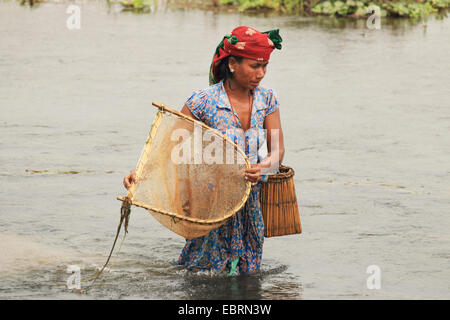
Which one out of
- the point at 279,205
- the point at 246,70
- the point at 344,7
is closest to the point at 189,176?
the point at 279,205

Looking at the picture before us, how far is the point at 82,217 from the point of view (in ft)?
21.5

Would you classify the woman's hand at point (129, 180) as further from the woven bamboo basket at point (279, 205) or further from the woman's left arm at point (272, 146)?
the woven bamboo basket at point (279, 205)

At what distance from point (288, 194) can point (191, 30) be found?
1256 cm

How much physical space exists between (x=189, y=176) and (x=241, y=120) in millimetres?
458

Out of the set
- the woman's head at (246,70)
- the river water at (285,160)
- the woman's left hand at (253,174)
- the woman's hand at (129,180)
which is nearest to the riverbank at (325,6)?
the river water at (285,160)

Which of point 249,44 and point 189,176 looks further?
point 189,176

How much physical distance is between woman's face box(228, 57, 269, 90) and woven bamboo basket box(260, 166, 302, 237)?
0.58 metres

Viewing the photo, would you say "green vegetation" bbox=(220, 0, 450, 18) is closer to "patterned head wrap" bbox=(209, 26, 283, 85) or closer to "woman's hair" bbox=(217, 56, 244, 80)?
"woman's hair" bbox=(217, 56, 244, 80)

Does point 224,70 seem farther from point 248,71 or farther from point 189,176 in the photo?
point 189,176

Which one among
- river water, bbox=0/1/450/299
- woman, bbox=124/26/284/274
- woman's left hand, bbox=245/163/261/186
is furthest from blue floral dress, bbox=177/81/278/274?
woman's left hand, bbox=245/163/261/186

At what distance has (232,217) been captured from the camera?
5.12 meters

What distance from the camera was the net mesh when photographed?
189 inches
